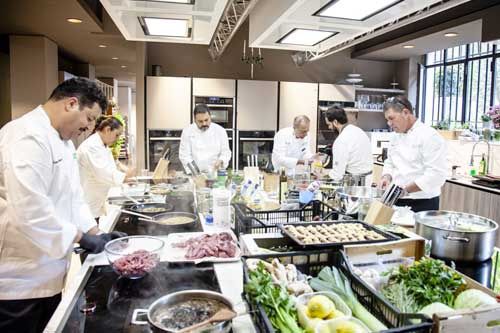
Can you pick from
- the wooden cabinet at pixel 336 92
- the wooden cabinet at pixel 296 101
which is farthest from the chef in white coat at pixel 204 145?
the wooden cabinet at pixel 336 92

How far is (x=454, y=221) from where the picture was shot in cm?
192

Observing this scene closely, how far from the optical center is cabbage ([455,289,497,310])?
1177 millimetres

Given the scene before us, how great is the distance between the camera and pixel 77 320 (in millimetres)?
1239

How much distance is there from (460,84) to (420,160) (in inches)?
164

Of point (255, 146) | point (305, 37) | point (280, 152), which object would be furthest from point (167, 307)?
point (255, 146)

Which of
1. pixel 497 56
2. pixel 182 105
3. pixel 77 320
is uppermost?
pixel 497 56

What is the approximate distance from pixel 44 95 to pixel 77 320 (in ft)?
17.4

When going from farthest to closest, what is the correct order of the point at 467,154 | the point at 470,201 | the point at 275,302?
the point at 467,154, the point at 470,201, the point at 275,302

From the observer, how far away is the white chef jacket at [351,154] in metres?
4.12

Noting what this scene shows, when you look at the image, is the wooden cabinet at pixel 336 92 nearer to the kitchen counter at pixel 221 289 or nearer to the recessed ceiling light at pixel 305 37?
the recessed ceiling light at pixel 305 37

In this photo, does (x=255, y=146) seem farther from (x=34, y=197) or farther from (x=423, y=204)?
(x=34, y=197)

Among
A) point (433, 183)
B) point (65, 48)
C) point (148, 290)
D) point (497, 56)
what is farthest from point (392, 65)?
point (148, 290)

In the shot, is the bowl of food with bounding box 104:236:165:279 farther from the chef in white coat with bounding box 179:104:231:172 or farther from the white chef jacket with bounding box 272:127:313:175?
the white chef jacket with bounding box 272:127:313:175

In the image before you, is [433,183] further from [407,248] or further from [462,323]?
[462,323]
